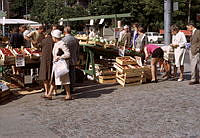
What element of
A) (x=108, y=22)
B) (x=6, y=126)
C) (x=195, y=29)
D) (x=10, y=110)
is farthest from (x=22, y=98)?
(x=108, y=22)

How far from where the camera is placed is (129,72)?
9.73 metres

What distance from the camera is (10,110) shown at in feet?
24.1

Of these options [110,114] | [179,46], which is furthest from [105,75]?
[110,114]

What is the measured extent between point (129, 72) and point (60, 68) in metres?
2.67

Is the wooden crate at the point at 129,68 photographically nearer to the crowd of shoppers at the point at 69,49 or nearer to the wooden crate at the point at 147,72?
the wooden crate at the point at 147,72

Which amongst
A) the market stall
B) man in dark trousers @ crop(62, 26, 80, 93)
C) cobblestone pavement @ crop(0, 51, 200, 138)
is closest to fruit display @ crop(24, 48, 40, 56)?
the market stall

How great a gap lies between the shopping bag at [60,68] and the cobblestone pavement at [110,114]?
70cm

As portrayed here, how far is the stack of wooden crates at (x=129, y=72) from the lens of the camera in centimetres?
976

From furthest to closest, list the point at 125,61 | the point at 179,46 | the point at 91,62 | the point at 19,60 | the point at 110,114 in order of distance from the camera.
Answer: the point at 91,62 < the point at 179,46 < the point at 125,61 < the point at 19,60 < the point at 110,114

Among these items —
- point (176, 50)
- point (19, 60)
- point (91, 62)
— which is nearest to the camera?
point (19, 60)

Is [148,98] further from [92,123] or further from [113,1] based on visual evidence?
[113,1]

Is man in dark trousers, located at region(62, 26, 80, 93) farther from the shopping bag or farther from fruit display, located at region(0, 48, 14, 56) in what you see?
fruit display, located at region(0, 48, 14, 56)

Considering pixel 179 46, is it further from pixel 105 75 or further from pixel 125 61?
pixel 105 75

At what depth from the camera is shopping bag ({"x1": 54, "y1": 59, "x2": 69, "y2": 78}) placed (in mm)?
7777
